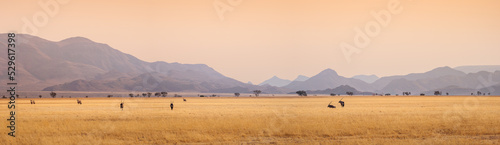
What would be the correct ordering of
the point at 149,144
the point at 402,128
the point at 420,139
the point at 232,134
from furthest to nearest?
the point at 402,128 → the point at 232,134 → the point at 420,139 → the point at 149,144

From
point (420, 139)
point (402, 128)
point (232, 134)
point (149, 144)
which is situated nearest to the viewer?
point (149, 144)

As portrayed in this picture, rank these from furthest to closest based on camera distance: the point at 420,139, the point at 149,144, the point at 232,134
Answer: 1. the point at 232,134
2. the point at 420,139
3. the point at 149,144

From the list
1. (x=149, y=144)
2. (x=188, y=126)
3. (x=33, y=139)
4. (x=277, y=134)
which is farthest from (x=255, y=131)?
(x=33, y=139)

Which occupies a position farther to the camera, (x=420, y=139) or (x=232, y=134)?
(x=232, y=134)

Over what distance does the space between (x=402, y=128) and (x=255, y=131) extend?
10.1 metres

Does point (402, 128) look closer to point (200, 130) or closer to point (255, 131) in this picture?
point (255, 131)

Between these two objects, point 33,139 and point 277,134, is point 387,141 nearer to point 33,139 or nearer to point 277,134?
point 277,134

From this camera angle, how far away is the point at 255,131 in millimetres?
31516

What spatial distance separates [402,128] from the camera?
3312cm

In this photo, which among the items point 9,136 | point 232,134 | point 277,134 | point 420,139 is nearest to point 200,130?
point 232,134

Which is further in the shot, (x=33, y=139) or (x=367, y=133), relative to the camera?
(x=367, y=133)

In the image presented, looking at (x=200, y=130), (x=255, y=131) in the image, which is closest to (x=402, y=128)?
(x=255, y=131)

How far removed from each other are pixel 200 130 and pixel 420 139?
1346cm

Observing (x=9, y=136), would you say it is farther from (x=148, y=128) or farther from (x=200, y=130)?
(x=200, y=130)
